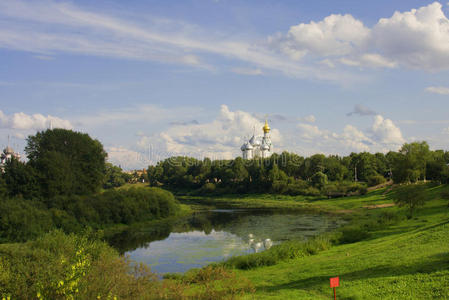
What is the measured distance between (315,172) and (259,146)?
48938 mm

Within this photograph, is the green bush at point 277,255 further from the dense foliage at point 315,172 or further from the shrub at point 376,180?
the shrub at point 376,180

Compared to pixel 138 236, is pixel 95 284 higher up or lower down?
higher up

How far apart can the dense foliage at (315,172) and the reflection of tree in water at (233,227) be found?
76.0 ft

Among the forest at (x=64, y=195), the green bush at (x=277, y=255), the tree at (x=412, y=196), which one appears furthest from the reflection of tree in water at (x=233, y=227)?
the green bush at (x=277, y=255)

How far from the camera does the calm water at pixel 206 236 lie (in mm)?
30891

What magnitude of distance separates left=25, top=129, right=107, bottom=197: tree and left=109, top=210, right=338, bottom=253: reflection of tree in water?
41.4 feet

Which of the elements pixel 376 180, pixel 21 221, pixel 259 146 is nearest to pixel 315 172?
pixel 376 180

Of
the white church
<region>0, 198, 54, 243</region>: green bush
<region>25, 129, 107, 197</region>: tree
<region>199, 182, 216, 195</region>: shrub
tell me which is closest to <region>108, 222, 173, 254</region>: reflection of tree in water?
<region>0, 198, 54, 243</region>: green bush

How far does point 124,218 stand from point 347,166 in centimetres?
6407

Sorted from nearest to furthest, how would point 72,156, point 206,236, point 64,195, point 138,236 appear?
point 206,236
point 138,236
point 64,195
point 72,156

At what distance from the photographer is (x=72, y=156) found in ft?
192

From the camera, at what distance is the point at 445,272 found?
45.9 feet

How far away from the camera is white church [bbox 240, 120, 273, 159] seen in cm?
14112

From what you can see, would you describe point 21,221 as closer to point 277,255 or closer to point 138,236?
point 138,236
